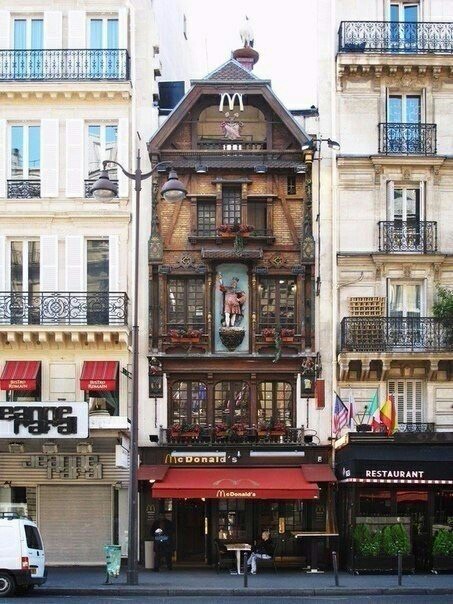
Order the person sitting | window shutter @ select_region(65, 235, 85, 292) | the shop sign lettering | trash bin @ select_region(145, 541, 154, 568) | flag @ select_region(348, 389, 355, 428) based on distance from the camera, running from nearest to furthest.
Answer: flag @ select_region(348, 389, 355, 428) < trash bin @ select_region(145, 541, 154, 568) < the person sitting < the shop sign lettering < window shutter @ select_region(65, 235, 85, 292)

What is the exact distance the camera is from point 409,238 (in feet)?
126

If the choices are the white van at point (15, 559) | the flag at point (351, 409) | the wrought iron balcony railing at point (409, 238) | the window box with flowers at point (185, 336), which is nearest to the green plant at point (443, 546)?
the flag at point (351, 409)

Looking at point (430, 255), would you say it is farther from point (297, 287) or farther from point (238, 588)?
point (238, 588)

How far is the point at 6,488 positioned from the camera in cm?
3819

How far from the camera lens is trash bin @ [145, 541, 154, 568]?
118 ft

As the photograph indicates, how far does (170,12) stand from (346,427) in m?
17.8

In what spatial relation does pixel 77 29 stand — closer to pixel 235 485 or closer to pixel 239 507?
pixel 235 485

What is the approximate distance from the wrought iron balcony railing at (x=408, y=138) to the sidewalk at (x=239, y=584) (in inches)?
495

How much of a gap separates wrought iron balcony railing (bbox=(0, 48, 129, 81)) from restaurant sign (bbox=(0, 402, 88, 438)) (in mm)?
10083

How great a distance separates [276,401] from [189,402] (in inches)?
101

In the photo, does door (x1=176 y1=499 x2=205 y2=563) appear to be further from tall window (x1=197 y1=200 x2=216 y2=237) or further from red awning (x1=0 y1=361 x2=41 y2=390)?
tall window (x1=197 y1=200 x2=216 y2=237)

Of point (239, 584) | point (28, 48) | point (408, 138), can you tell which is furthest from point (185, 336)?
point (28, 48)

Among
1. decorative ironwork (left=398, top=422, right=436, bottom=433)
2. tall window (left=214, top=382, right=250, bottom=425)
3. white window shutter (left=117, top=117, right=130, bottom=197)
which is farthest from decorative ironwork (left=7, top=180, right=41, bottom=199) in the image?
decorative ironwork (left=398, top=422, right=436, bottom=433)

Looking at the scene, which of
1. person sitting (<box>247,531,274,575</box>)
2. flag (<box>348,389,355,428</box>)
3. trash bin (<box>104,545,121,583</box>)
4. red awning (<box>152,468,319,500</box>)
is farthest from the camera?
person sitting (<box>247,531,274,575</box>)
